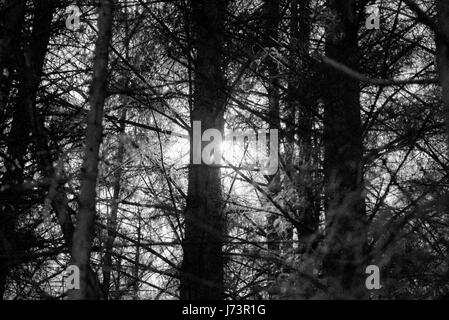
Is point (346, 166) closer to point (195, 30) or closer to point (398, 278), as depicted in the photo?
point (398, 278)

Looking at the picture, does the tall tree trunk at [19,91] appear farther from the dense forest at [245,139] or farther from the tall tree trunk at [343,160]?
the tall tree trunk at [343,160]

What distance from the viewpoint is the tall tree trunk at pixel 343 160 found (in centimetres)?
515

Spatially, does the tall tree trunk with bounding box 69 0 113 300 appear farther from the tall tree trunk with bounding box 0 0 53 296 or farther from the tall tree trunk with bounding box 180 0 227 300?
the tall tree trunk with bounding box 180 0 227 300

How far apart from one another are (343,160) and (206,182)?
1.54 meters

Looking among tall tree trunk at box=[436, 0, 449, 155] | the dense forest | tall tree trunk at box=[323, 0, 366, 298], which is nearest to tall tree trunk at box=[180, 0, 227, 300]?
the dense forest

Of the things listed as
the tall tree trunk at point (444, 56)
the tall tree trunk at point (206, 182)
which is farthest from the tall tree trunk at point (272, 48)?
the tall tree trunk at point (444, 56)

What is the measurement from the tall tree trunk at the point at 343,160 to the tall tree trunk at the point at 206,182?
118 centimetres

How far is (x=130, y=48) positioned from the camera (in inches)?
248

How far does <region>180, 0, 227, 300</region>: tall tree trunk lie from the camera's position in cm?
532

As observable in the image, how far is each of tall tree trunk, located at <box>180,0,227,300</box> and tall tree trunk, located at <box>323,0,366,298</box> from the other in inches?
46.4

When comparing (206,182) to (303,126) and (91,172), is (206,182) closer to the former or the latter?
(303,126)

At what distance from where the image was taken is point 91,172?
3.71 metres

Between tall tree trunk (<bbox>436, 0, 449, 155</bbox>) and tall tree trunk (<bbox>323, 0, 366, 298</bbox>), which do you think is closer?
tall tree trunk (<bbox>436, 0, 449, 155</bbox>)
